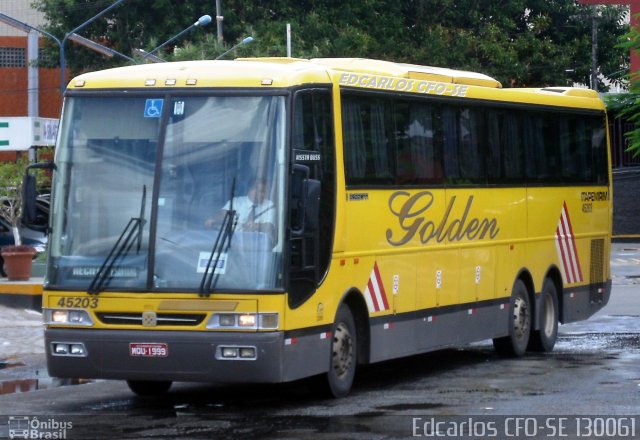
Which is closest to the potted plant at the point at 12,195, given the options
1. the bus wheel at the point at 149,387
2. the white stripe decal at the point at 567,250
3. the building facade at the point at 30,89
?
the white stripe decal at the point at 567,250

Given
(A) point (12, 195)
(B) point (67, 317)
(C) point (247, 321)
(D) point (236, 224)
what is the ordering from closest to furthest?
1. (C) point (247, 321)
2. (D) point (236, 224)
3. (B) point (67, 317)
4. (A) point (12, 195)

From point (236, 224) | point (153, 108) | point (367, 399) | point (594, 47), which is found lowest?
point (367, 399)

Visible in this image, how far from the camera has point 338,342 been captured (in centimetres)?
1312

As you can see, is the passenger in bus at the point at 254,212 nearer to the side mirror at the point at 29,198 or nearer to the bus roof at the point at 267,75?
the bus roof at the point at 267,75

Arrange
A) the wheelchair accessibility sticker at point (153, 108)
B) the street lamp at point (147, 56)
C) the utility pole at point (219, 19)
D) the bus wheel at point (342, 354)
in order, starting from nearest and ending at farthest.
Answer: the wheelchair accessibility sticker at point (153, 108)
the bus wheel at point (342, 354)
the street lamp at point (147, 56)
the utility pole at point (219, 19)

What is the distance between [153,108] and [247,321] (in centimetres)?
206

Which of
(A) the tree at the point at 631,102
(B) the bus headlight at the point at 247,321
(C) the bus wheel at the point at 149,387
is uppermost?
(A) the tree at the point at 631,102

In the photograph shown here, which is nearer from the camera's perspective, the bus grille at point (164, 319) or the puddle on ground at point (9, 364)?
the bus grille at point (164, 319)

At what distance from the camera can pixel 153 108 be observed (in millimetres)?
12438

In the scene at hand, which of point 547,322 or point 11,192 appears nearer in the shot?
point 547,322

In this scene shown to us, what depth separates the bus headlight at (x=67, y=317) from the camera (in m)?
12.2

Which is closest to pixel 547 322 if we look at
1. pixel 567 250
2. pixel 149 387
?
pixel 567 250

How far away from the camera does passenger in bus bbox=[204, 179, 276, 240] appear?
39.3ft

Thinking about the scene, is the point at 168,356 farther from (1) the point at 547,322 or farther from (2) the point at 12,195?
(2) the point at 12,195
